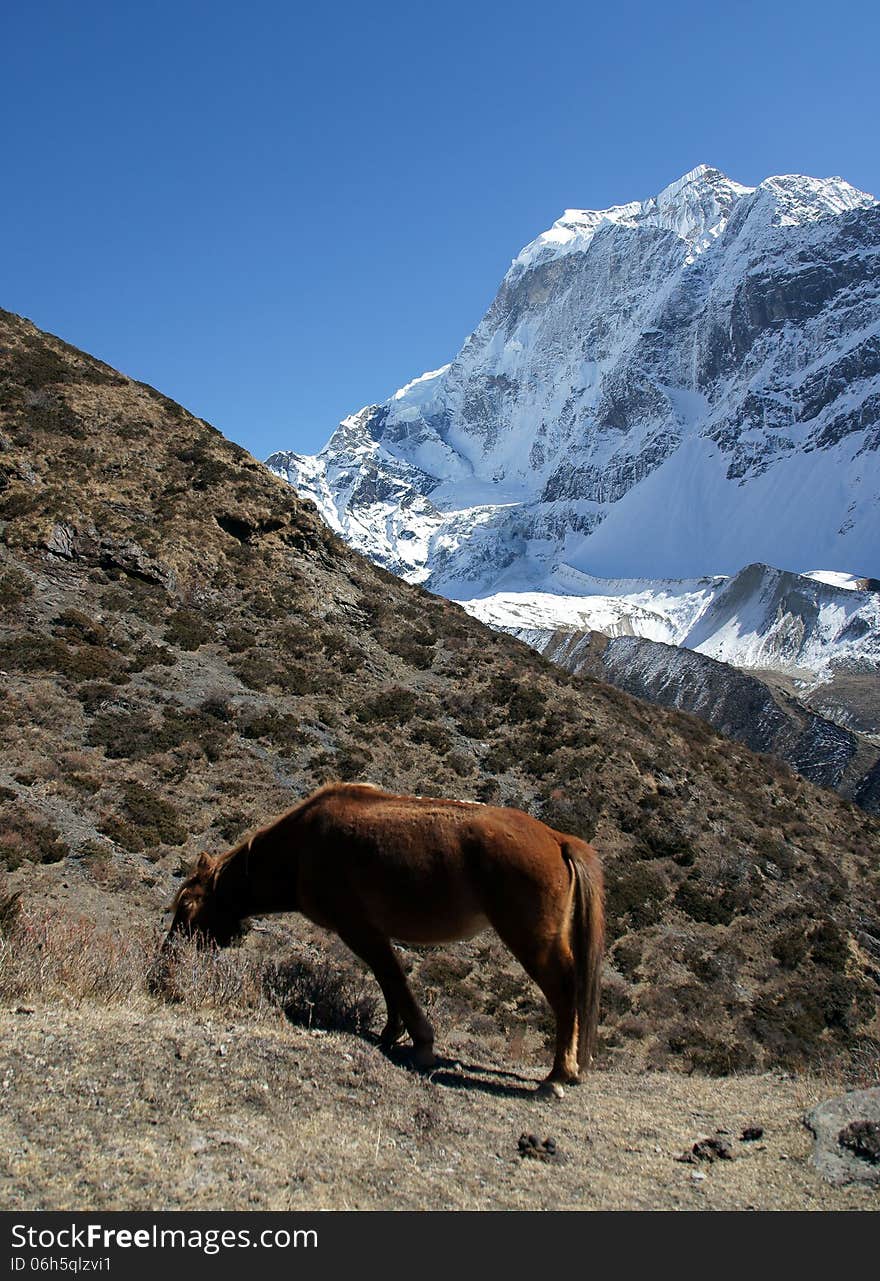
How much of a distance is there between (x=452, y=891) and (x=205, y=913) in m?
2.75

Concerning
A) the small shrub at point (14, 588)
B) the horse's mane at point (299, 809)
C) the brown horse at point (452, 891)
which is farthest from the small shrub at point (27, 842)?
the small shrub at point (14, 588)

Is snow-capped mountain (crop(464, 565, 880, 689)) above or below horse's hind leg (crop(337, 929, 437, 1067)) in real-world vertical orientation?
above

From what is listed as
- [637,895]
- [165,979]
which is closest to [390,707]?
[637,895]

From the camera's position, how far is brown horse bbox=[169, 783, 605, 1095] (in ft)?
21.8

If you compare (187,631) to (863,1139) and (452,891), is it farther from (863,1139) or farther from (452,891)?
(863,1139)

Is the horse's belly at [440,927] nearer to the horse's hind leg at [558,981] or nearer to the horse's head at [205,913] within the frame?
the horse's hind leg at [558,981]

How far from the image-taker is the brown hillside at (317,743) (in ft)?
52.3

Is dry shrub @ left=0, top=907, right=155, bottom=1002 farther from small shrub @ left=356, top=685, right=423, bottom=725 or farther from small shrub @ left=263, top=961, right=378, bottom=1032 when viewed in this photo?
small shrub @ left=356, top=685, right=423, bottom=725

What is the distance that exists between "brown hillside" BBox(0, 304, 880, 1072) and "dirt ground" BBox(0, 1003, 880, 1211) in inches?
271

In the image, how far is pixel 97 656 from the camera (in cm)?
2250

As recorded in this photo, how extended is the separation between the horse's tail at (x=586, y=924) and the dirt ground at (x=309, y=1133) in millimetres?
840

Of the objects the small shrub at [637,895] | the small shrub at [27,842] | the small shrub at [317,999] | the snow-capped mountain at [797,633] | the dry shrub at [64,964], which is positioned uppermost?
the snow-capped mountain at [797,633]

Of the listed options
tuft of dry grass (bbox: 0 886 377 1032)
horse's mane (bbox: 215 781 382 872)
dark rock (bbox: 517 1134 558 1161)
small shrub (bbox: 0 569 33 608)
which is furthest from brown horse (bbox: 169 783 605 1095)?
small shrub (bbox: 0 569 33 608)
